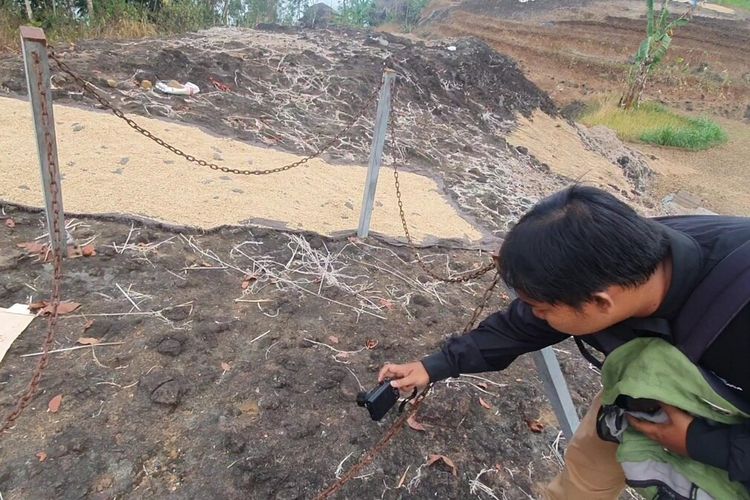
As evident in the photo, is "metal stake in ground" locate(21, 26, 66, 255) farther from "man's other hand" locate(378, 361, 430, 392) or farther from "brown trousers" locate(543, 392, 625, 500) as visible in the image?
"brown trousers" locate(543, 392, 625, 500)

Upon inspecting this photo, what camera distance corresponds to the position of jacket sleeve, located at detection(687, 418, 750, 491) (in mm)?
1204

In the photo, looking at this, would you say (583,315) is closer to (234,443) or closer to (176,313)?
(234,443)

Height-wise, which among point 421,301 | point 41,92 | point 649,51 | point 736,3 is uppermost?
point 736,3

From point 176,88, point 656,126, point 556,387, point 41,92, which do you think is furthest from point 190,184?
point 656,126

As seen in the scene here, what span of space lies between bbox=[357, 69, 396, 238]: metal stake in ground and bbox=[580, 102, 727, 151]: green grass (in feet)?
42.2

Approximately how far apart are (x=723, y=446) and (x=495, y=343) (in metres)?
0.68

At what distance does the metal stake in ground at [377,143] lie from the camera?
3.75 metres

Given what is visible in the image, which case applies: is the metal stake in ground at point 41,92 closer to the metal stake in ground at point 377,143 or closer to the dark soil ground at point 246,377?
the dark soil ground at point 246,377

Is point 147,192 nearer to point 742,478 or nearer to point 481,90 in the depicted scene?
point 742,478

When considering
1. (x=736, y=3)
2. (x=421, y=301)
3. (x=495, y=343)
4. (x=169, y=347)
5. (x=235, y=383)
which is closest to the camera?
(x=495, y=343)

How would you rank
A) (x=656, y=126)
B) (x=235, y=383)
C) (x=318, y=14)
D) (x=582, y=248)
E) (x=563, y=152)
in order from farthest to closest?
(x=318, y=14), (x=656, y=126), (x=563, y=152), (x=235, y=383), (x=582, y=248)

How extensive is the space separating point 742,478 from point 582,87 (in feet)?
70.4

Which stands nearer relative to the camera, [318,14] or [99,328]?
[99,328]

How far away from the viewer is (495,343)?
1750 millimetres
